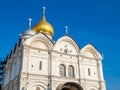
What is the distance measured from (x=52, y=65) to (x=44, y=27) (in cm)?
764

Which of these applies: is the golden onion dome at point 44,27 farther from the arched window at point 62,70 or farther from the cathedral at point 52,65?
the arched window at point 62,70

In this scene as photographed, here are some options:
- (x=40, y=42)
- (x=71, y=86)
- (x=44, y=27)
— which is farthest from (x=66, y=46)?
(x=44, y=27)

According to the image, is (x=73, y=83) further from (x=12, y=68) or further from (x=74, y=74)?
(x=12, y=68)

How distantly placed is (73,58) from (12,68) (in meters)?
7.23

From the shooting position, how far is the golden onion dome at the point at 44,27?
95.7 feet

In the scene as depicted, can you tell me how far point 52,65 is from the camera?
23.3 m

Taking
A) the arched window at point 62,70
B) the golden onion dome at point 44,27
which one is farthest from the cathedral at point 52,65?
the golden onion dome at point 44,27

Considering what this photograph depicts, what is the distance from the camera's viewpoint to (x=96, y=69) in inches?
1034

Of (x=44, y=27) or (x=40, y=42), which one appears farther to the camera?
(x=44, y=27)

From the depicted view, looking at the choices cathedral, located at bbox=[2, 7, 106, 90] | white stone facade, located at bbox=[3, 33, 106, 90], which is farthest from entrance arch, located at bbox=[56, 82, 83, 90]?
white stone facade, located at bbox=[3, 33, 106, 90]

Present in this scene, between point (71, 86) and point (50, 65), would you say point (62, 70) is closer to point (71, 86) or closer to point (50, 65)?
point (50, 65)

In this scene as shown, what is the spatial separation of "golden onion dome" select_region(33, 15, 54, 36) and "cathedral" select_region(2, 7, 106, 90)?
1.69 metres

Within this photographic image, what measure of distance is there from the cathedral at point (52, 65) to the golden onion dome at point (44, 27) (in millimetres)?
1695

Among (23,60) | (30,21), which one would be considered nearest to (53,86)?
(23,60)
